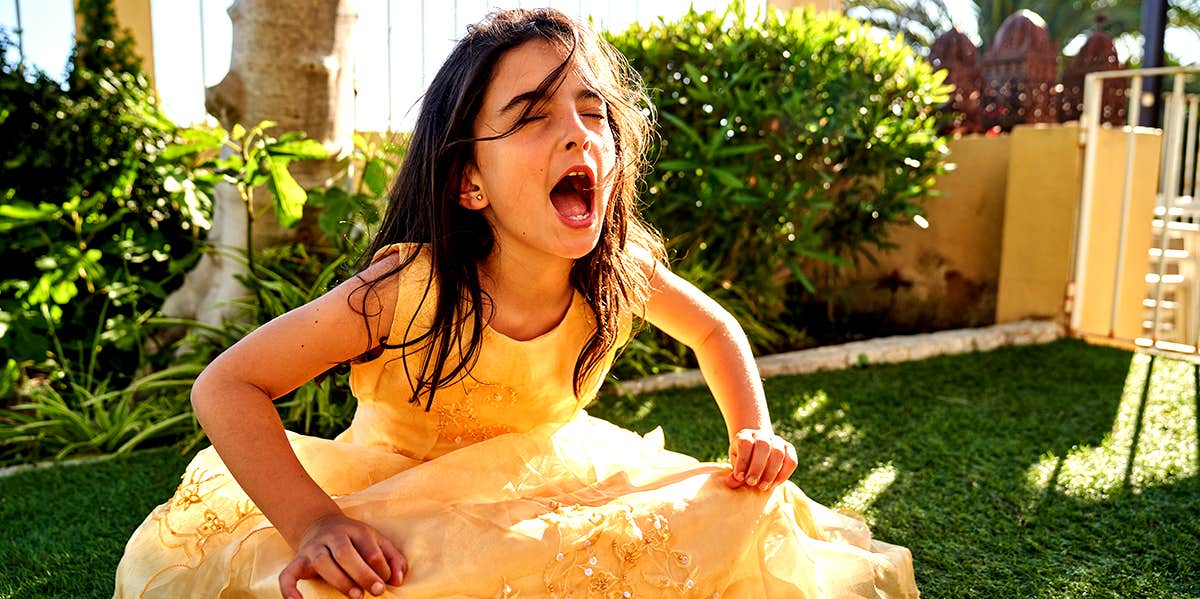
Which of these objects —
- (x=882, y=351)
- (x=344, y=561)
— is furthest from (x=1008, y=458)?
(x=344, y=561)

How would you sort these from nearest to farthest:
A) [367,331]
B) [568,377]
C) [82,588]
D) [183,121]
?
[367,331] → [568,377] → [82,588] → [183,121]

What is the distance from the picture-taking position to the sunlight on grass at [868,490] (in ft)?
7.92

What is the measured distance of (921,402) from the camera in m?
3.45

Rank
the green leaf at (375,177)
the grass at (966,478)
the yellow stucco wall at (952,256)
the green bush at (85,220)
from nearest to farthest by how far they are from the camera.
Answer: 1. the grass at (966,478)
2. the green leaf at (375,177)
3. the green bush at (85,220)
4. the yellow stucco wall at (952,256)

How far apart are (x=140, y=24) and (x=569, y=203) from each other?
3518 mm

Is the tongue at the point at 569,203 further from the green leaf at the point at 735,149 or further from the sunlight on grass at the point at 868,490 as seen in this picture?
the green leaf at the point at 735,149

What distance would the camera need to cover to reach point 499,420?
1744 mm

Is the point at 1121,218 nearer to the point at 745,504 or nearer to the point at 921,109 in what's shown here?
the point at 921,109

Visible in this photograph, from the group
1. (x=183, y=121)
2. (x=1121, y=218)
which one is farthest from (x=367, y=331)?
(x=1121, y=218)

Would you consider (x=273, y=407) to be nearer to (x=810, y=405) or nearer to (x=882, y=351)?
(x=810, y=405)

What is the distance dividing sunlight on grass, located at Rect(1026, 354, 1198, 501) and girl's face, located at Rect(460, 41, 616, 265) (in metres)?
1.70

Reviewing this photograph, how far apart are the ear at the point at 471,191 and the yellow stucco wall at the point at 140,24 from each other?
323 cm

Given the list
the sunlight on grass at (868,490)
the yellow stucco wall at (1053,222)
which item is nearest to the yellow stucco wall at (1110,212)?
the yellow stucco wall at (1053,222)

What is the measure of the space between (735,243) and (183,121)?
2.50 meters
